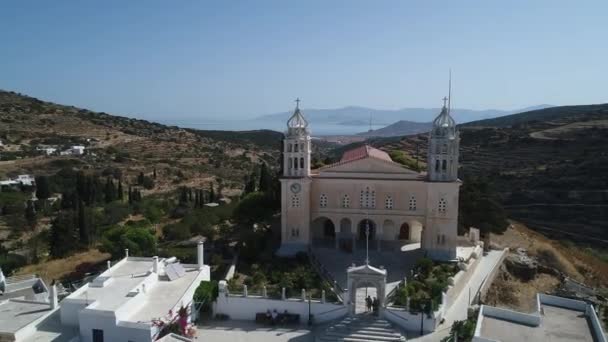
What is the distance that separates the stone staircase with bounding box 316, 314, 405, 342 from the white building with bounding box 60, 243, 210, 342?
7188 millimetres

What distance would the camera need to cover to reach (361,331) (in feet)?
78.4

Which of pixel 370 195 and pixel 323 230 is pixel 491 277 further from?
pixel 323 230

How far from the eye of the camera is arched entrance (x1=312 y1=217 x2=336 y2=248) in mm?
36375

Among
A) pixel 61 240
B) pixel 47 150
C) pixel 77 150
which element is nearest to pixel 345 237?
pixel 61 240

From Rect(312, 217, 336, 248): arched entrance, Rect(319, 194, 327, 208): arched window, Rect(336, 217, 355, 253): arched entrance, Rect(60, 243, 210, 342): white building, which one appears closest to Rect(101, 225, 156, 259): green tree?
Rect(60, 243, 210, 342): white building

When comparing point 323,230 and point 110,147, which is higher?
point 110,147

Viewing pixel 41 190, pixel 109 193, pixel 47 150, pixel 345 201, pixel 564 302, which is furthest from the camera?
pixel 47 150

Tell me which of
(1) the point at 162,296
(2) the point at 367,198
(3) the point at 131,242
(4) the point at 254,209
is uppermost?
(2) the point at 367,198

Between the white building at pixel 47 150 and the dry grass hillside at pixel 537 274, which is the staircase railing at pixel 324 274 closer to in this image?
the dry grass hillside at pixel 537 274

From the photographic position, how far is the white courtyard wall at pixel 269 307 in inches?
1000

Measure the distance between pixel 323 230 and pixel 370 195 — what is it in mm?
5360

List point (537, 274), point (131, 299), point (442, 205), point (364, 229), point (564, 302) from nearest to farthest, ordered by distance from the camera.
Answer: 1. point (564, 302)
2. point (131, 299)
3. point (442, 205)
4. point (537, 274)
5. point (364, 229)

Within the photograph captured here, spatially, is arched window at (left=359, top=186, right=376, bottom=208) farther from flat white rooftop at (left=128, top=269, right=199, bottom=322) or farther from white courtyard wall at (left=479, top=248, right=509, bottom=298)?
flat white rooftop at (left=128, top=269, right=199, bottom=322)

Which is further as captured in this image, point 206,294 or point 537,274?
point 537,274
